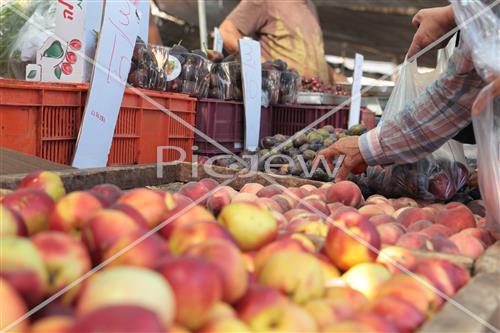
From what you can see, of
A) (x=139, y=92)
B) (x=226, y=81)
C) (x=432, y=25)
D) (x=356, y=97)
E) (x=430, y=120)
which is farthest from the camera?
(x=356, y=97)

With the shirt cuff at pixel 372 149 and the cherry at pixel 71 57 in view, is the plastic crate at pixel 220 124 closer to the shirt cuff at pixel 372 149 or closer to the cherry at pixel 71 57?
the cherry at pixel 71 57

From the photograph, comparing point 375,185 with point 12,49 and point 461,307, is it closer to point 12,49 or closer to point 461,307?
point 461,307

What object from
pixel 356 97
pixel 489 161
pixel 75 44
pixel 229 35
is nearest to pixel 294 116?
pixel 356 97

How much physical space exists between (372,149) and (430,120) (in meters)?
0.34

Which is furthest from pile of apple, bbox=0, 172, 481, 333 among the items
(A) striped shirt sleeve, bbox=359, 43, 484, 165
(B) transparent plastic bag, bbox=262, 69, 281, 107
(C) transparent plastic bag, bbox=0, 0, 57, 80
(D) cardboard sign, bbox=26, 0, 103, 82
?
(B) transparent plastic bag, bbox=262, 69, 281, 107

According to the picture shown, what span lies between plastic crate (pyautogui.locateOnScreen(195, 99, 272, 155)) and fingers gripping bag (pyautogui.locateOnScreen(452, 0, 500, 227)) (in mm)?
2264

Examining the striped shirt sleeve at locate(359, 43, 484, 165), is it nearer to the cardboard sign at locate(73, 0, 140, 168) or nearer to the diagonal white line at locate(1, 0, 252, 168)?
the diagonal white line at locate(1, 0, 252, 168)

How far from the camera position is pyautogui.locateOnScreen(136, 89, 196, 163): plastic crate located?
3123 millimetres

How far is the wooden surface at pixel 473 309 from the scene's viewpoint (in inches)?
38.0

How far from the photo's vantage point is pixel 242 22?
609 centimetres

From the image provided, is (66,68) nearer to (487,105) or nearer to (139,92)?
(139,92)

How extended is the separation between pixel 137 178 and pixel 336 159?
119cm

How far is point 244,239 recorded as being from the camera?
1338mm

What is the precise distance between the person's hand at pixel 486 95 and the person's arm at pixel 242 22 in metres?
4.27
